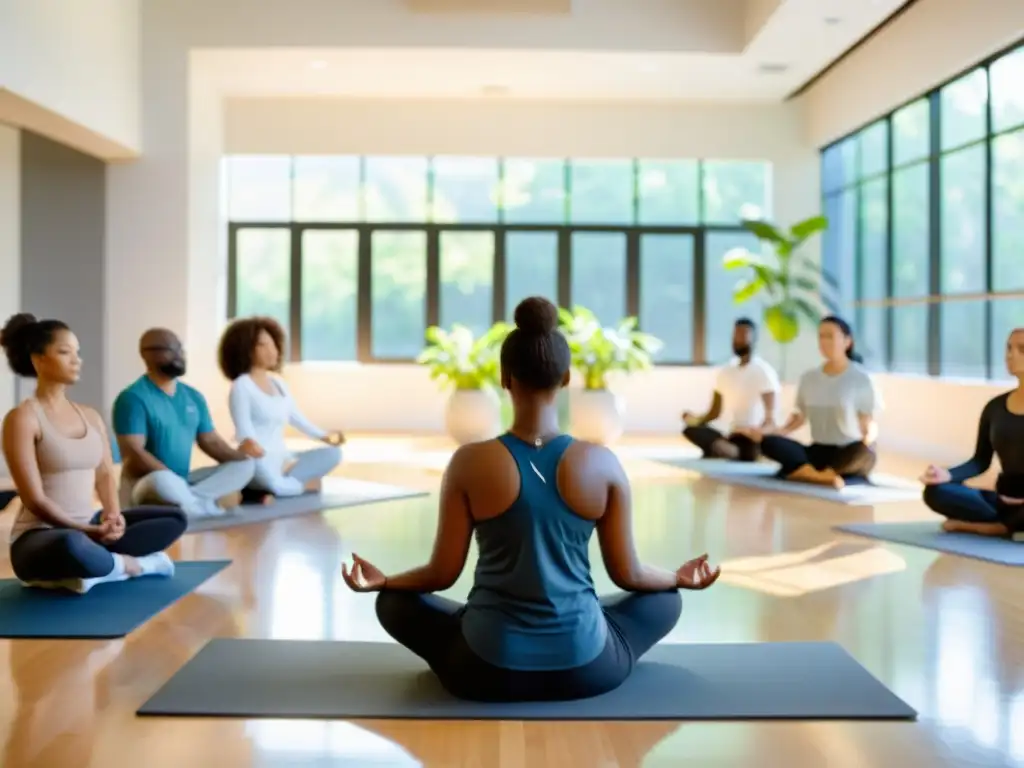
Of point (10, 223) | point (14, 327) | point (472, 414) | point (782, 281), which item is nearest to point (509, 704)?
point (14, 327)

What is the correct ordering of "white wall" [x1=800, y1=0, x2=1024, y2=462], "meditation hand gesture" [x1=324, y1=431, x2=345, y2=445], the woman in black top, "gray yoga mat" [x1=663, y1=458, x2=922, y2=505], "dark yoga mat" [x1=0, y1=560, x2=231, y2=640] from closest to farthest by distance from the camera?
"dark yoga mat" [x1=0, y1=560, x2=231, y2=640]
the woman in black top
"meditation hand gesture" [x1=324, y1=431, x2=345, y2=445]
"gray yoga mat" [x1=663, y1=458, x2=922, y2=505]
"white wall" [x1=800, y1=0, x2=1024, y2=462]

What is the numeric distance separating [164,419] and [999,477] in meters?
3.61

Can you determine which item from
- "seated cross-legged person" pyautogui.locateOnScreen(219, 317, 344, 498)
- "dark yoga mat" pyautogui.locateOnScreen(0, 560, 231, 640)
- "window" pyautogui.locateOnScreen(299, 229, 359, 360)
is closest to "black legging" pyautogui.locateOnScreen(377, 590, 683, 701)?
"dark yoga mat" pyautogui.locateOnScreen(0, 560, 231, 640)

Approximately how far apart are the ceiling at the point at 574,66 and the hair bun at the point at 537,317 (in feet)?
22.2

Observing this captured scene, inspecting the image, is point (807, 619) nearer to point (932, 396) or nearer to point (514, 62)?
point (932, 396)

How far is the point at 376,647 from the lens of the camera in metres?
3.39

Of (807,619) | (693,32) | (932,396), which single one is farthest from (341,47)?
(807,619)

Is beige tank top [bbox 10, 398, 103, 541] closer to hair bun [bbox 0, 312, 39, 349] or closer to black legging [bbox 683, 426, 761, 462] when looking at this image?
hair bun [bbox 0, 312, 39, 349]

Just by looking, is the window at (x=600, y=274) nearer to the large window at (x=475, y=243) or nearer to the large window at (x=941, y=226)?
the large window at (x=475, y=243)

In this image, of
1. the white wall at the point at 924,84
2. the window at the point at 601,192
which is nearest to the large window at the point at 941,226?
the white wall at the point at 924,84

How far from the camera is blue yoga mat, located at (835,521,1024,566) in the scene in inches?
195

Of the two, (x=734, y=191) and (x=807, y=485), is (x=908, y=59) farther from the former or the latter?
(x=807, y=485)

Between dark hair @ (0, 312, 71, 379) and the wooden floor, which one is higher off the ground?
dark hair @ (0, 312, 71, 379)

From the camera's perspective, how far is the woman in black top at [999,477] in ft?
17.1
